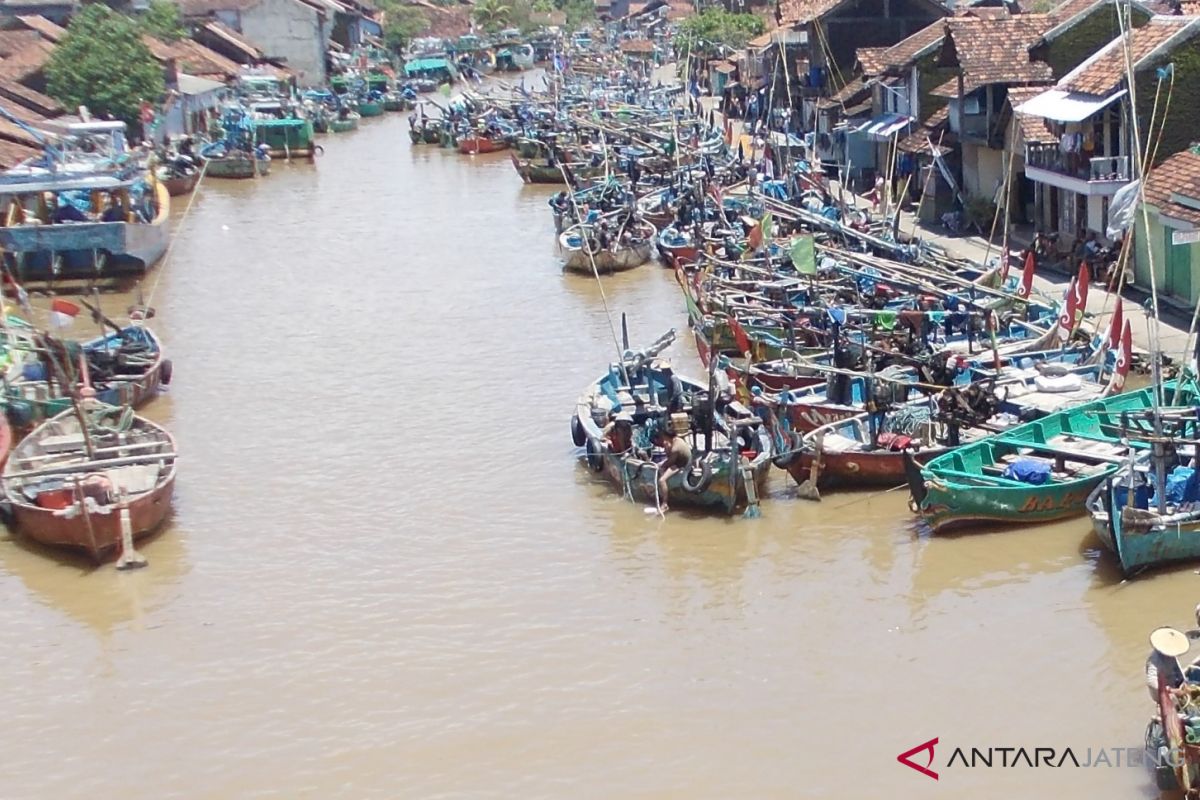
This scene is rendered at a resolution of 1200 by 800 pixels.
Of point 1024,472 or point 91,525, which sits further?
point 91,525

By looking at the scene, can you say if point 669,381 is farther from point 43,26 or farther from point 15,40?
point 43,26

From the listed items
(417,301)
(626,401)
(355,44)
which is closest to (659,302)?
(417,301)

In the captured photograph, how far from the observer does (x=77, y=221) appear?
4234 centimetres

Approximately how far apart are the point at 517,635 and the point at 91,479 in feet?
22.7

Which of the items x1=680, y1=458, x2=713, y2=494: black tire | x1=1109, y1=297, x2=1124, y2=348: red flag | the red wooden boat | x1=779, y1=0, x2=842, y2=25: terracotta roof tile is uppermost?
x1=779, y1=0, x2=842, y2=25: terracotta roof tile

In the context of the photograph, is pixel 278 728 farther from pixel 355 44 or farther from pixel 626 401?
→ pixel 355 44

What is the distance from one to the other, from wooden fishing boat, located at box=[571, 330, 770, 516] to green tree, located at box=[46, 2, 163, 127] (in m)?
42.0

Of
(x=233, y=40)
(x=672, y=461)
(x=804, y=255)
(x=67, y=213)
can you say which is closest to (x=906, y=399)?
(x=672, y=461)

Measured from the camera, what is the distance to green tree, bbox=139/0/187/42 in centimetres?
8256

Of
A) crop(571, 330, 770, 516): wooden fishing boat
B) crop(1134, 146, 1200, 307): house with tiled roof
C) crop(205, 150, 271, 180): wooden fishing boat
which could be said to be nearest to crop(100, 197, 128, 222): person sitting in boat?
crop(571, 330, 770, 516): wooden fishing boat

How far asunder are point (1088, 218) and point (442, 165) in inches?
1507

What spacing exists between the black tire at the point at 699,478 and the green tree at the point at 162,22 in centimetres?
6608

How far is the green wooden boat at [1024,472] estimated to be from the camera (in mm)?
21594

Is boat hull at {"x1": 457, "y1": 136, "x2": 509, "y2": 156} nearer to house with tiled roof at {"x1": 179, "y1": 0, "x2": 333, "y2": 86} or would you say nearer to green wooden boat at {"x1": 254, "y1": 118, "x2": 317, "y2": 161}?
green wooden boat at {"x1": 254, "y1": 118, "x2": 317, "y2": 161}
